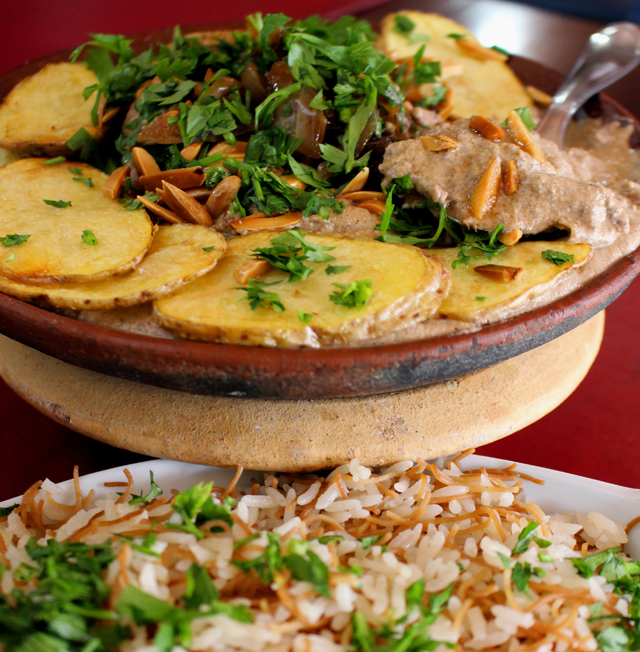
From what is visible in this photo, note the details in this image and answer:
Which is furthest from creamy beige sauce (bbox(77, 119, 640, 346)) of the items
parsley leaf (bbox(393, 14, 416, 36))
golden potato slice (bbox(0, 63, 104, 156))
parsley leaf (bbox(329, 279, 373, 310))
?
parsley leaf (bbox(393, 14, 416, 36))

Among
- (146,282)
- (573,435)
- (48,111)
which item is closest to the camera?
(146,282)

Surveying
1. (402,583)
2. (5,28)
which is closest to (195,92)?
(402,583)

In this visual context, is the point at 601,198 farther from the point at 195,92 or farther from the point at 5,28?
the point at 5,28

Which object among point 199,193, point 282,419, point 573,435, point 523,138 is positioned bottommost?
point 573,435

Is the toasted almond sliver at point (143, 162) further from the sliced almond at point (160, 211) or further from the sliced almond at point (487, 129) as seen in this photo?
the sliced almond at point (487, 129)

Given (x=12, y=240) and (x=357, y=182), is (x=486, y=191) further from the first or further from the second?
(x=12, y=240)

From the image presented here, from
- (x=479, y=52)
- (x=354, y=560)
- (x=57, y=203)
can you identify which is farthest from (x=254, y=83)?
(x=354, y=560)

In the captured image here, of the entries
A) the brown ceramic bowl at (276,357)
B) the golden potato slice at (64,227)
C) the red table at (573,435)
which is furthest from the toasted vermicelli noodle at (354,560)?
the golden potato slice at (64,227)
